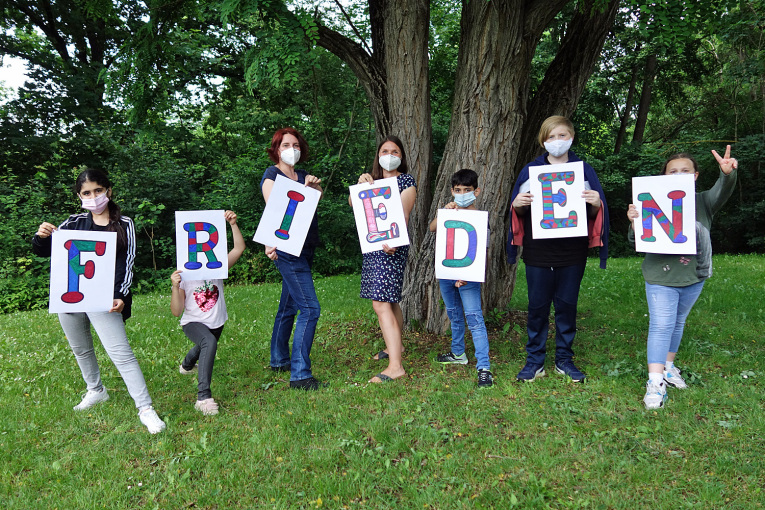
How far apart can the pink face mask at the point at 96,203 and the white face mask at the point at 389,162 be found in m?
2.32

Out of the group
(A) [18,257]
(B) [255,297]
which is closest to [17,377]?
(B) [255,297]

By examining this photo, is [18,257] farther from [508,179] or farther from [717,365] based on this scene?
[717,365]

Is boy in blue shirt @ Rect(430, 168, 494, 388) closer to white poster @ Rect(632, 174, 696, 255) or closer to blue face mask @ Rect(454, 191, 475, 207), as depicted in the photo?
blue face mask @ Rect(454, 191, 475, 207)

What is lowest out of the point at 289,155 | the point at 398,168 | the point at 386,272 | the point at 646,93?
the point at 386,272

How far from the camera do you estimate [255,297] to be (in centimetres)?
991

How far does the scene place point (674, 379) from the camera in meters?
4.22

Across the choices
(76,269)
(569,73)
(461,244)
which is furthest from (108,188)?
(569,73)

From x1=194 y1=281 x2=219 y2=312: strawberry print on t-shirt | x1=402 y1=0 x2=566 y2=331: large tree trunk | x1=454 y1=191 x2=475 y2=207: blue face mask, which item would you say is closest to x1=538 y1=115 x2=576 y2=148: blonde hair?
x1=454 y1=191 x2=475 y2=207: blue face mask

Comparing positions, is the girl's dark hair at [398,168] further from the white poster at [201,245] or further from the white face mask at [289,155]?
the white poster at [201,245]

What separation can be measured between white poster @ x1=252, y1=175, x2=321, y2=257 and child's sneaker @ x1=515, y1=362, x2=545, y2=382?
A: 2.28 meters

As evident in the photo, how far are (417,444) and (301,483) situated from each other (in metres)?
0.84

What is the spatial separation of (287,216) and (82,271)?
5.32 ft

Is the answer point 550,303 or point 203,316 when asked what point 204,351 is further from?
point 550,303

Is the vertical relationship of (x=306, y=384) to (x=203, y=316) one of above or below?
below
